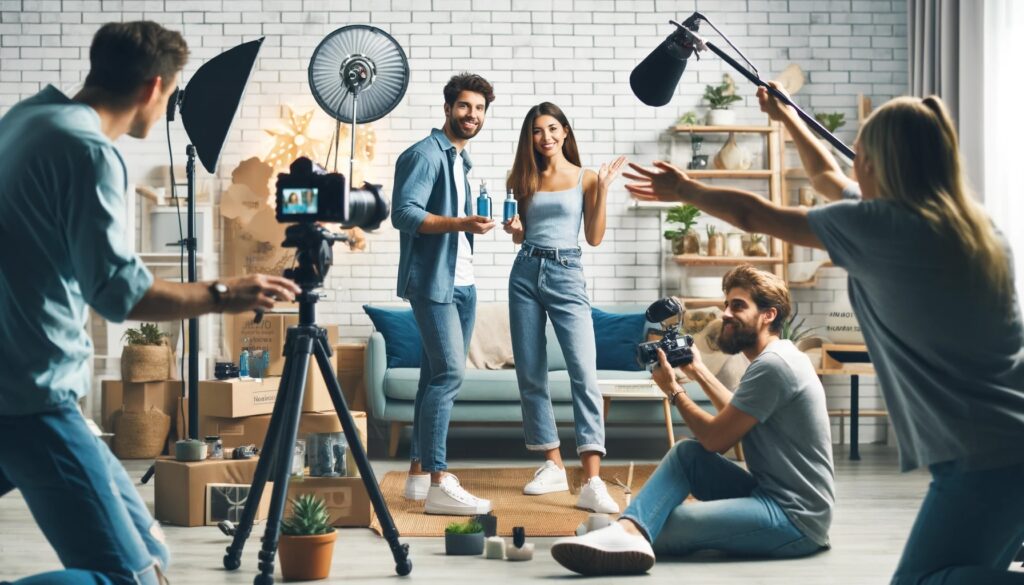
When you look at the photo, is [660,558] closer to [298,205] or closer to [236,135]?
[298,205]

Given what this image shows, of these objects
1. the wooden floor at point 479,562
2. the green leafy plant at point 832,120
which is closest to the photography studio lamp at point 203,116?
the wooden floor at point 479,562

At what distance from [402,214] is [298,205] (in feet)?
4.41

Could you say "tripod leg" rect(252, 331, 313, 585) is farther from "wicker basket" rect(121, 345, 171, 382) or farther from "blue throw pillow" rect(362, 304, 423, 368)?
"wicker basket" rect(121, 345, 171, 382)

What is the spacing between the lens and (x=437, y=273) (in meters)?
3.77

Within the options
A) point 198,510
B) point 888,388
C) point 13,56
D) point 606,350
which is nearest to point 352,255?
point 606,350

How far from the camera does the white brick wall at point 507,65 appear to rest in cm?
625

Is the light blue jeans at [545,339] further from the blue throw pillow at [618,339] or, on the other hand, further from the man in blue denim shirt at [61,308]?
the man in blue denim shirt at [61,308]

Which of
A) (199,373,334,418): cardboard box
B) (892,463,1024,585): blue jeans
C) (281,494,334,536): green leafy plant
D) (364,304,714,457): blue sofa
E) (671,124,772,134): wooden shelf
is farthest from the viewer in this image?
A: (671,124,772,134): wooden shelf

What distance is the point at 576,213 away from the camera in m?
4.10

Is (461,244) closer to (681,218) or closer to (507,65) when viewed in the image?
(681,218)

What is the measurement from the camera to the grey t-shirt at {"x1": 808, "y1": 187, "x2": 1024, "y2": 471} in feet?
5.96

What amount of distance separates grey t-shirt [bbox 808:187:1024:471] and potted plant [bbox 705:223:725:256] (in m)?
4.19

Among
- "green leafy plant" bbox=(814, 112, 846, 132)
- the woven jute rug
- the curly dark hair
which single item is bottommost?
the woven jute rug

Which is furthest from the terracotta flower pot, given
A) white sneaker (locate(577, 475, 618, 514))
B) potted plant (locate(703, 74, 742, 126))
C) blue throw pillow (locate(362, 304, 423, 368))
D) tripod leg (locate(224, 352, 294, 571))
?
potted plant (locate(703, 74, 742, 126))
